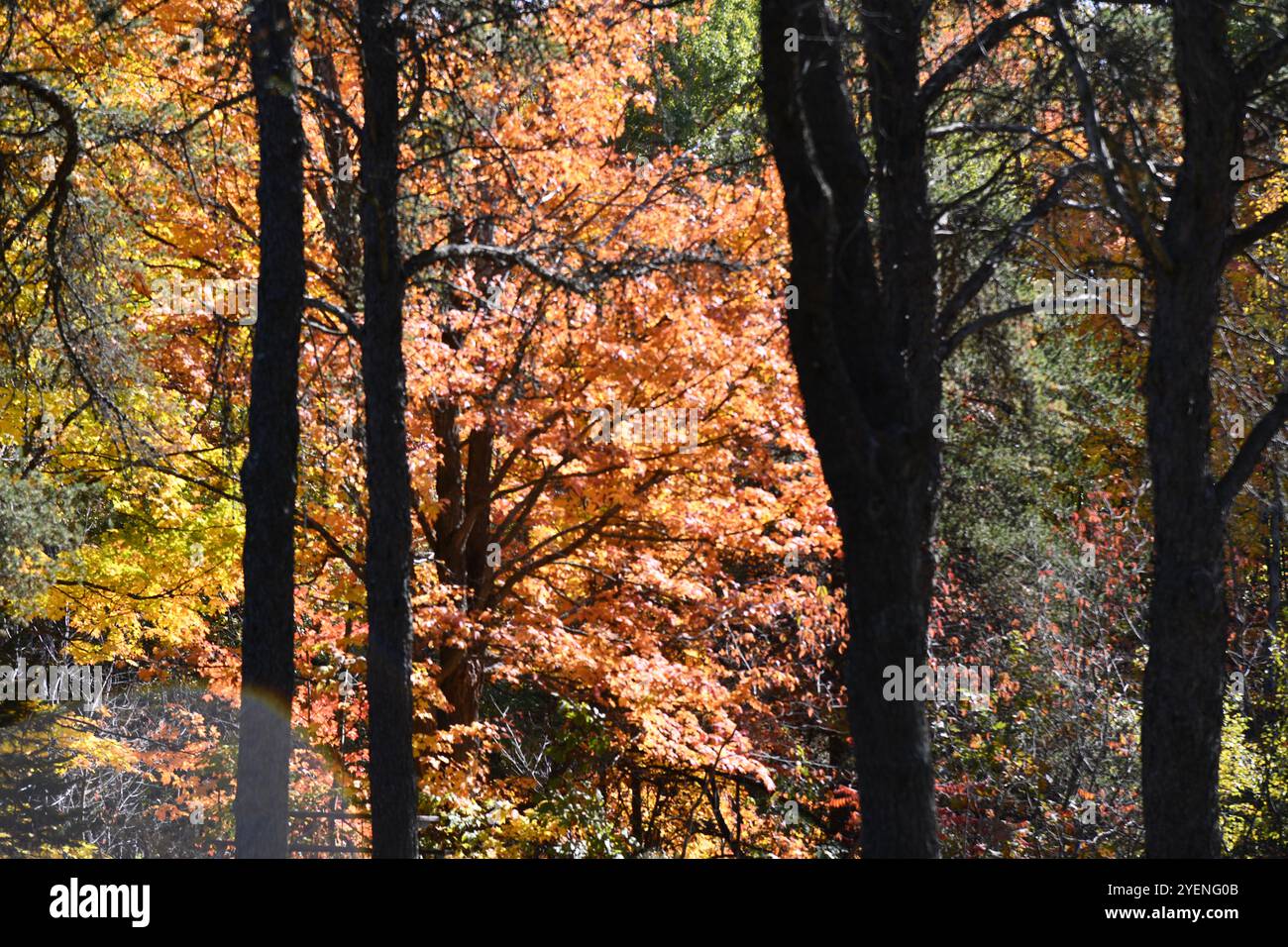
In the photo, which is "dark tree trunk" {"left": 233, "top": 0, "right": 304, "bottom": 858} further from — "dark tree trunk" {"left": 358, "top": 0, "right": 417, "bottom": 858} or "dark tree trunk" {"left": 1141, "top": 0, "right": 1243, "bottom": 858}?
"dark tree trunk" {"left": 1141, "top": 0, "right": 1243, "bottom": 858}

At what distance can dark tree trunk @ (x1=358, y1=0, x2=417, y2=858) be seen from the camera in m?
8.02

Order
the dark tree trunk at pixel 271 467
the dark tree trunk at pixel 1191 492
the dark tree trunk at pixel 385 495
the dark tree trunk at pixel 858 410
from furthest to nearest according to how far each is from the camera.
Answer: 1. the dark tree trunk at pixel 385 495
2. the dark tree trunk at pixel 271 467
3. the dark tree trunk at pixel 1191 492
4. the dark tree trunk at pixel 858 410

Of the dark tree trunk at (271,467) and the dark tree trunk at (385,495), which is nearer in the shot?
the dark tree trunk at (271,467)

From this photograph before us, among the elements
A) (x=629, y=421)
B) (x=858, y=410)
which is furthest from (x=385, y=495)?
(x=629, y=421)

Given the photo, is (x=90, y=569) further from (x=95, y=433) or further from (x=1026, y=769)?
(x=1026, y=769)

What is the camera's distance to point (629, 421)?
38.6ft

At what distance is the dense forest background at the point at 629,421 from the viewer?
7.08 m

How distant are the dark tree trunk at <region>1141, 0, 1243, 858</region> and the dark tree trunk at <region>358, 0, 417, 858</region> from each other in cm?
448

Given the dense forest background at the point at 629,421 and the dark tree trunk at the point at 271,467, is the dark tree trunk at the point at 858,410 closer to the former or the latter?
the dense forest background at the point at 629,421

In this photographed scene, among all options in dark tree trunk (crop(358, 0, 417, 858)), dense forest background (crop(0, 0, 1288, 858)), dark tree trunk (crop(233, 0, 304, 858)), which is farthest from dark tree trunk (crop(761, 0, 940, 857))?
dark tree trunk (crop(233, 0, 304, 858))

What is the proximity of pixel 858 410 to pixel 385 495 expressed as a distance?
3.59 meters

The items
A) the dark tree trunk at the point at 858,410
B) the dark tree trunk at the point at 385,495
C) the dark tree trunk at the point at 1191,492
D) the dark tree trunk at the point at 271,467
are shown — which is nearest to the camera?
the dark tree trunk at the point at 858,410

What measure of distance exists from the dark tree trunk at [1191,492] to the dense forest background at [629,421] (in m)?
0.03

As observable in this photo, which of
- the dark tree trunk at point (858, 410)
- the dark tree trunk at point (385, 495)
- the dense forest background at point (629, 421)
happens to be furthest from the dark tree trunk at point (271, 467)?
the dark tree trunk at point (858, 410)
